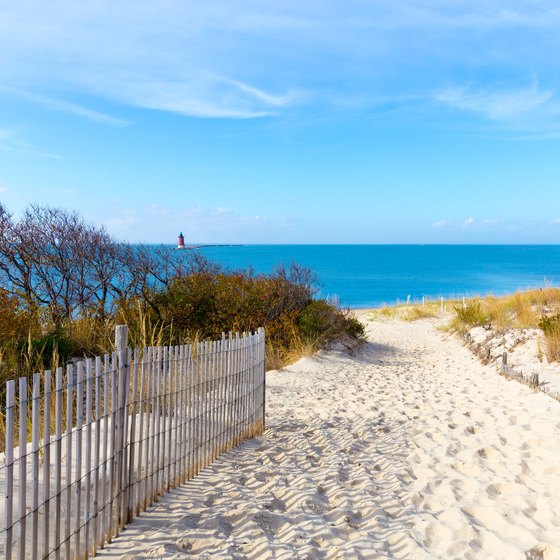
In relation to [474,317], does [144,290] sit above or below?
above

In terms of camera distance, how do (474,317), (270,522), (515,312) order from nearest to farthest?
(270,522) → (515,312) → (474,317)

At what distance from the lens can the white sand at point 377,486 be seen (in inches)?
151

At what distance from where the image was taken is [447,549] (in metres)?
3.91

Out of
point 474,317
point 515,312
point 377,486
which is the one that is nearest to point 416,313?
point 474,317

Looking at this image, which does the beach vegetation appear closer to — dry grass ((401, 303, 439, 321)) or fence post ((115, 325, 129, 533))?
fence post ((115, 325, 129, 533))

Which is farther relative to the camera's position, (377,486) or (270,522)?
(377,486)

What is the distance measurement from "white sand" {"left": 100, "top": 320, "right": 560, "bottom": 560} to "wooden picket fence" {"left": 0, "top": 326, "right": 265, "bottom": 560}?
0.23m

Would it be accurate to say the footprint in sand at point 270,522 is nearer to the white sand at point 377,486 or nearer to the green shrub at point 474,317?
the white sand at point 377,486

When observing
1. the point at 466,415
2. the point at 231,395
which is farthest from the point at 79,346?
the point at 466,415

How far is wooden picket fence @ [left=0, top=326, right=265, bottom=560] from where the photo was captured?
282 cm

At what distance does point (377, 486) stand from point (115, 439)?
2.61m

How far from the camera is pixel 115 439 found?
3.69 m

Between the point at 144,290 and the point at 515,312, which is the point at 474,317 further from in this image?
the point at 144,290

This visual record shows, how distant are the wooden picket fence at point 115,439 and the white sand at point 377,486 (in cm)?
23
